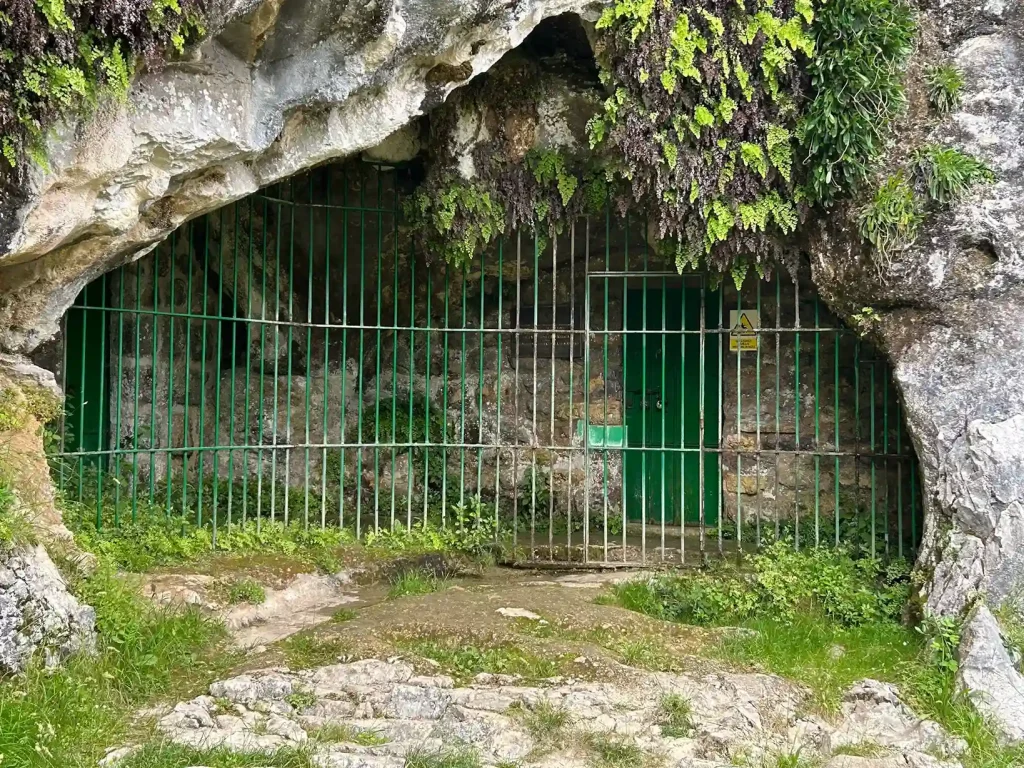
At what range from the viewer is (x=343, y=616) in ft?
17.6

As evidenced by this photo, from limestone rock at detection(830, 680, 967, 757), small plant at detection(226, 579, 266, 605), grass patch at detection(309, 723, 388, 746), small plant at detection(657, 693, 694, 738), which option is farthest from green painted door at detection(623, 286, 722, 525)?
grass patch at detection(309, 723, 388, 746)

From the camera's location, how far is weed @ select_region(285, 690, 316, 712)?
416cm

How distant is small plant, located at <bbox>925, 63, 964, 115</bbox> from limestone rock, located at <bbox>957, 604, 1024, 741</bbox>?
314cm

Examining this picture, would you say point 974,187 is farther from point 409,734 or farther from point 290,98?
point 409,734

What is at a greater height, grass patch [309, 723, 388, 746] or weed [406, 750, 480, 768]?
grass patch [309, 723, 388, 746]

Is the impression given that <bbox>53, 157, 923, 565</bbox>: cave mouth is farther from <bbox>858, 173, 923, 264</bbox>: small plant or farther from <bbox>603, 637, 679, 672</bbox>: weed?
<bbox>603, 637, 679, 672</bbox>: weed

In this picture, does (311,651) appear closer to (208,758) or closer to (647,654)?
(208,758)

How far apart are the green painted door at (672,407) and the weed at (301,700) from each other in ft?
14.3

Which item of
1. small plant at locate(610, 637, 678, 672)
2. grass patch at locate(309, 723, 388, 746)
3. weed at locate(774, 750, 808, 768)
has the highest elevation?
small plant at locate(610, 637, 678, 672)

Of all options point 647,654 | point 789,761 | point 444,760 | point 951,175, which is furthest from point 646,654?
point 951,175

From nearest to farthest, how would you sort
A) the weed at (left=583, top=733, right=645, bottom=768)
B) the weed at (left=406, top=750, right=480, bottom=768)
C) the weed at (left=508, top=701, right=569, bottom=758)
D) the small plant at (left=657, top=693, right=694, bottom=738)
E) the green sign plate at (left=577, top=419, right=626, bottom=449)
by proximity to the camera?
the weed at (left=406, top=750, right=480, bottom=768) → the weed at (left=583, top=733, right=645, bottom=768) → the weed at (left=508, top=701, right=569, bottom=758) → the small plant at (left=657, top=693, right=694, bottom=738) → the green sign plate at (left=577, top=419, right=626, bottom=449)

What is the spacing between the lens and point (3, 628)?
3.88m

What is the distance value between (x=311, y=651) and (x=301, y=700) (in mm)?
537

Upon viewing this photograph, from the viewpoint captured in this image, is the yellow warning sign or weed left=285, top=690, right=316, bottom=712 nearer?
weed left=285, top=690, right=316, bottom=712
